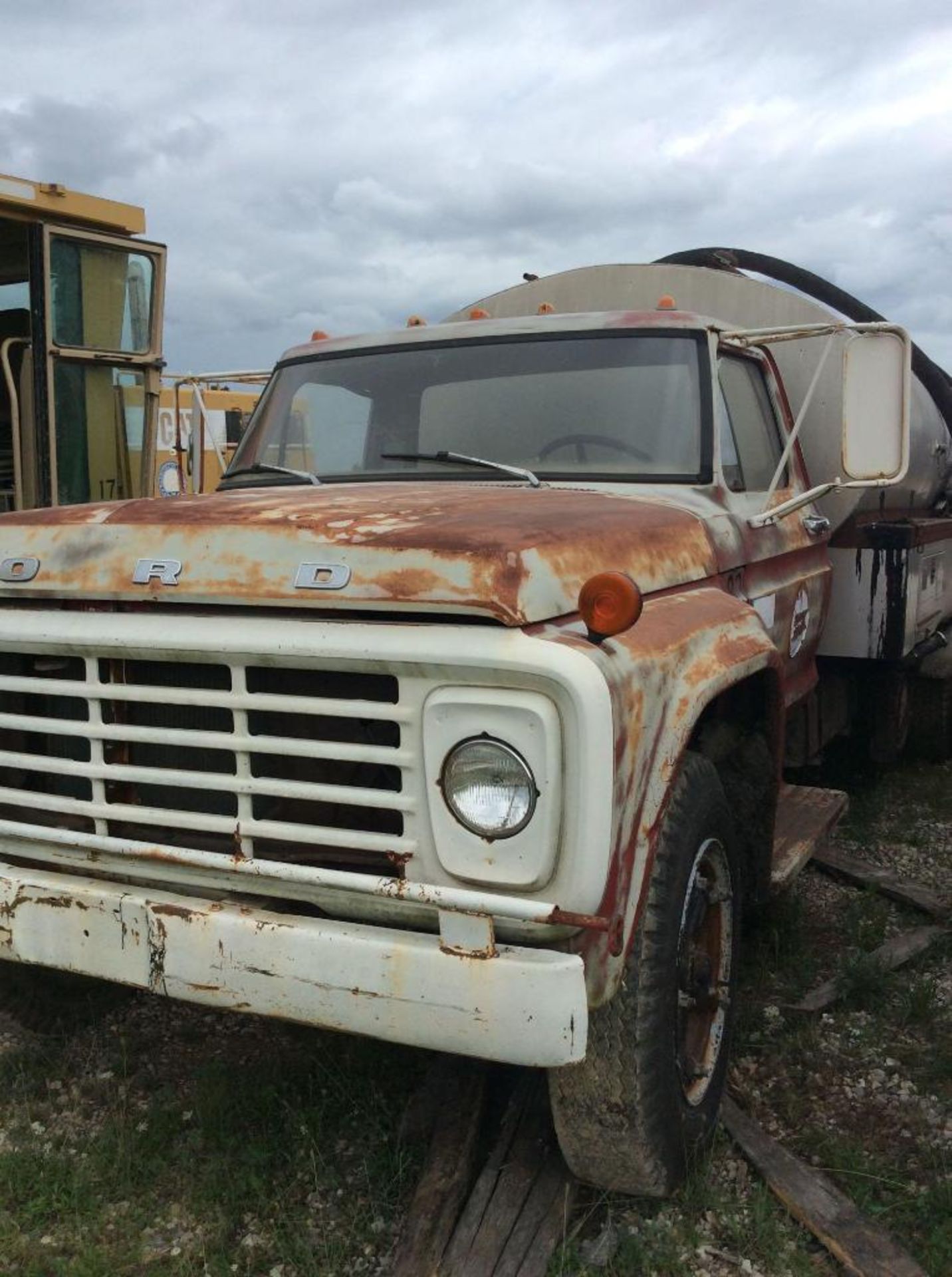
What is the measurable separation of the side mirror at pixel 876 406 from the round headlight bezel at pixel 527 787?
5.47ft

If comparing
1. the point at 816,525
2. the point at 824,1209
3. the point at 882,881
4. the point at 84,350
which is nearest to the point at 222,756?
the point at 824,1209

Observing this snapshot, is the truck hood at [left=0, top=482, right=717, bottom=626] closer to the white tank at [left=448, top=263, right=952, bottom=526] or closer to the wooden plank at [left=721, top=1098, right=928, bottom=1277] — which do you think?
the wooden plank at [left=721, top=1098, right=928, bottom=1277]

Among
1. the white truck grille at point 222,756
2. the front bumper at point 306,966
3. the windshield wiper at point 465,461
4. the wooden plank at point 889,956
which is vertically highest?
the windshield wiper at point 465,461

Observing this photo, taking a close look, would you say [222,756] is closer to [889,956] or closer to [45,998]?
[45,998]

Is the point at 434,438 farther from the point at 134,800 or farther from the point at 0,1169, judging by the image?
the point at 0,1169

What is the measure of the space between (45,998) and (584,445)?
2.20 meters

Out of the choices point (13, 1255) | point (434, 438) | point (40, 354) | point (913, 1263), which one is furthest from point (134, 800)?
point (40, 354)

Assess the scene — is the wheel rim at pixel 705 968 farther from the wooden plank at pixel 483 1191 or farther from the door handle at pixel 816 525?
the door handle at pixel 816 525

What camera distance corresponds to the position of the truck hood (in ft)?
6.69

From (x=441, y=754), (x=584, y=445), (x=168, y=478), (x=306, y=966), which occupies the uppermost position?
(x=584, y=445)

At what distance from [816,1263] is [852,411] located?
2060 millimetres

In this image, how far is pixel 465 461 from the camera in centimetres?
314

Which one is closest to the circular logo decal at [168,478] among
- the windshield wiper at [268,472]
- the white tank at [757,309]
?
the white tank at [757,309]

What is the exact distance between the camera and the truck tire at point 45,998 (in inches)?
131
